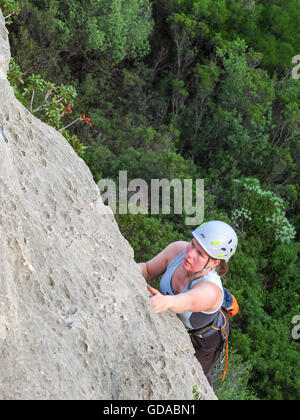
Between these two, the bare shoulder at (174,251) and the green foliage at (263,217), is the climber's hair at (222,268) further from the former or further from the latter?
the green foliage at (263,217)

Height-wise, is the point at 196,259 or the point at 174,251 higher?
the point at 196,259

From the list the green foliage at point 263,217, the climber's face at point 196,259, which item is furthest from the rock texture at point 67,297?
the green foliage at point 263,217

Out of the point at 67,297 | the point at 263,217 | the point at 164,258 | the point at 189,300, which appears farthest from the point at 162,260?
the point at 263,217

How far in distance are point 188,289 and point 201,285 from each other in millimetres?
153

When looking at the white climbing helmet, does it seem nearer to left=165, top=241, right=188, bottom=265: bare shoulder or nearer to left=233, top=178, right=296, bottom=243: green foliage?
left=165, top=241, right=188, bottom=265: bare shoulder

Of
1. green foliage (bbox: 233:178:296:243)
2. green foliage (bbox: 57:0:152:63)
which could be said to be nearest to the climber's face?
green foliage (bbox: 233:178:296:243)

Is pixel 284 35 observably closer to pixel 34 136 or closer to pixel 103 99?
pixel 103 99

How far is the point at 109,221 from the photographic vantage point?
3.56 metres

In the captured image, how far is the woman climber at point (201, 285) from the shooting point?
11.2 feet

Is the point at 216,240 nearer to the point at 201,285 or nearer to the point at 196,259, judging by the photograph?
the point at 196,259

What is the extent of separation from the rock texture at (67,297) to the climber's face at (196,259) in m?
0.36

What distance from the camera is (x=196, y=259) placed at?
3.64 metres
